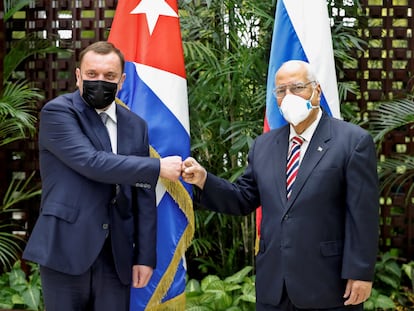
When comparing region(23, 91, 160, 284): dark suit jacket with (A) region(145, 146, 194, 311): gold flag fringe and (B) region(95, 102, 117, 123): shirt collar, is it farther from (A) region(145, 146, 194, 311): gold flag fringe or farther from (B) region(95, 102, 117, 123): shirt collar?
(A) region(145, 146, 194, 311): gold flag fringe

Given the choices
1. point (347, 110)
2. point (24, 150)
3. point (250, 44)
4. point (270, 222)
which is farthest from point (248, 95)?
point (270, 222)

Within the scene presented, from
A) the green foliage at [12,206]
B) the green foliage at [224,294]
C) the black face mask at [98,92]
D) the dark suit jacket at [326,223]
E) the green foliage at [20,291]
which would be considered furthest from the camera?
the green foliage at [12,206]

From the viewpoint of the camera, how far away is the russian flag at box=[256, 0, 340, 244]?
316 cm

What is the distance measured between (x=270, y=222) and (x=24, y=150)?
109 inches

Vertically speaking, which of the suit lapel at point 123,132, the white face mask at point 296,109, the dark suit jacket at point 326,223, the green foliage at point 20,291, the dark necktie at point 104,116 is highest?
the white face mask at point 296,109

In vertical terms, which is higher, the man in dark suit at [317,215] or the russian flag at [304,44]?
the russian flag at [304,44]

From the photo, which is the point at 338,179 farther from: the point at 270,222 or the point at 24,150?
the point at 24,150

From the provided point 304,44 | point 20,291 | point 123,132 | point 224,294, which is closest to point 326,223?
point 123,132

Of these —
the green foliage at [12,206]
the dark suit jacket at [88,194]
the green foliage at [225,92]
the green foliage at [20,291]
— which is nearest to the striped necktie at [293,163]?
the dark suit jacket at [88,194]

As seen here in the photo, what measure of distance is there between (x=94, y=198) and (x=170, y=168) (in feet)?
0.94

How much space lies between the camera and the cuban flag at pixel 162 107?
118 inches

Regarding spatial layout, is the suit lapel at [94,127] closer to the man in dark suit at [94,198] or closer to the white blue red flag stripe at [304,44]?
the man in dark suit at [94,198]

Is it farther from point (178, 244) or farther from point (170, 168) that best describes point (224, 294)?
point (170, 168)

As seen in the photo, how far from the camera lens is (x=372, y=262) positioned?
7.31ft
